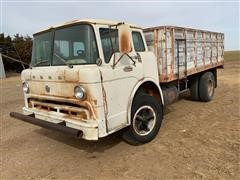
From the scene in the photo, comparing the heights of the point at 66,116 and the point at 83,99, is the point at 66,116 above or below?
below

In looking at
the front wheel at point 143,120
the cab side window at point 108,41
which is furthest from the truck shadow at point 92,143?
the cab side window at point 108,41

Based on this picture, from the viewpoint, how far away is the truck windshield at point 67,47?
11.9 feet

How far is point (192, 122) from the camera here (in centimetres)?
579

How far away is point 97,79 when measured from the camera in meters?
3.41

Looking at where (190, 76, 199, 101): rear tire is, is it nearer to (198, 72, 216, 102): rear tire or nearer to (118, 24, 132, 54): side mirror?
(198, 72, 216, 102): rear tire

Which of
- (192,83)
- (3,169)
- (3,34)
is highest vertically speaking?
(3,34)

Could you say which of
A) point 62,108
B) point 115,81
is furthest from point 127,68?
point 62,108

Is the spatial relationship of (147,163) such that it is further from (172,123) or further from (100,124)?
(172,123)

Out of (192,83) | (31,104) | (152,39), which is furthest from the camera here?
(192,83)

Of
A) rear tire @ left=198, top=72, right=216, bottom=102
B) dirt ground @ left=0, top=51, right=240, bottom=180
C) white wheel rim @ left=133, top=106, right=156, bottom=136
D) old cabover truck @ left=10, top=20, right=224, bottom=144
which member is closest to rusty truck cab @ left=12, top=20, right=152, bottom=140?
old cabover truck @ left=10, top=20, right=224, bottom=144

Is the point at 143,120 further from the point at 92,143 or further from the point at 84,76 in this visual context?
the point at 84,76

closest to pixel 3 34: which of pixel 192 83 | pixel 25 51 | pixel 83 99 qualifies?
pixel 25 51

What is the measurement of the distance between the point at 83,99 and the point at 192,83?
17.1 ft

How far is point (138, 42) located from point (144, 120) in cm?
155
